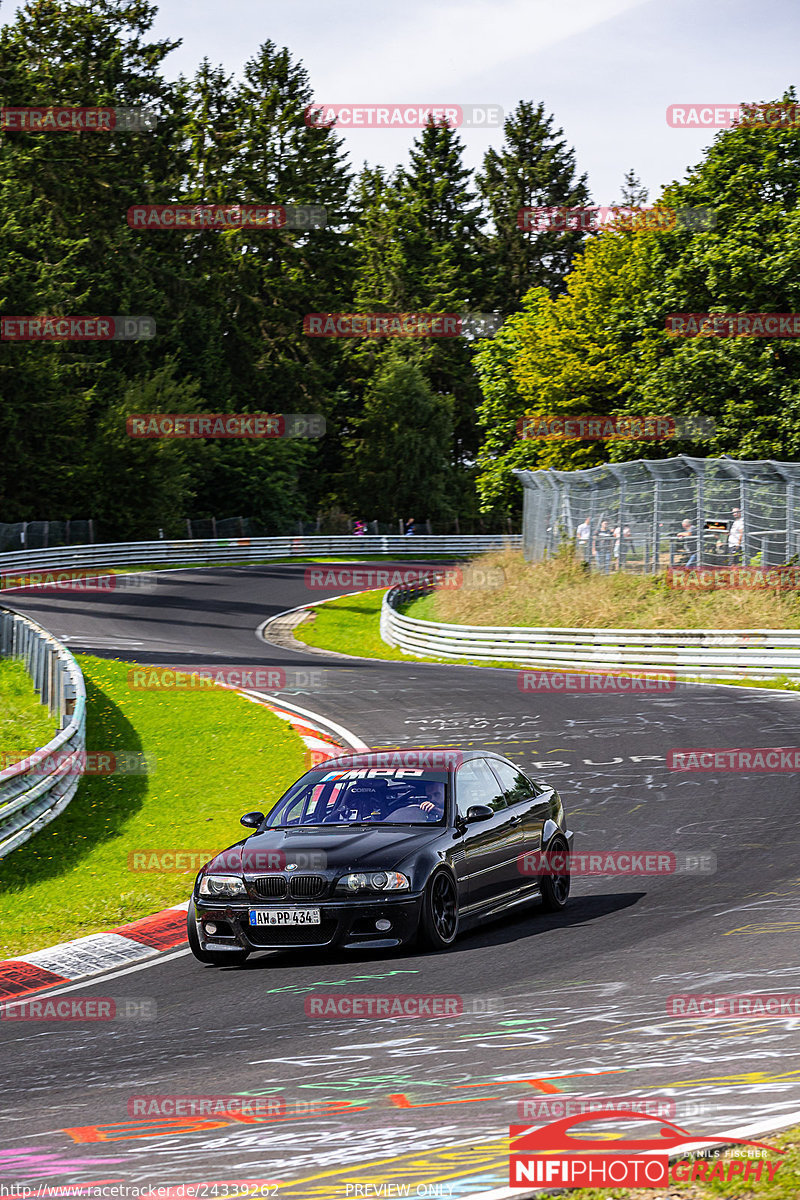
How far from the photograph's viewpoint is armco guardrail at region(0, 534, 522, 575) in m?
53.7

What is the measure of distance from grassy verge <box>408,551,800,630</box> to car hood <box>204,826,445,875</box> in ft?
65.3

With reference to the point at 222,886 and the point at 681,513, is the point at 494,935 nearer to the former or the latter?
the point at 222,886

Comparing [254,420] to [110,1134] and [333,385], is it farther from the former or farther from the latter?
[110,1134]

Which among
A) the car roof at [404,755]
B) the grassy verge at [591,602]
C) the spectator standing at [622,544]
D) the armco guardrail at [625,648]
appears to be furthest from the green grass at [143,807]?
the spectator standing at [622,544]

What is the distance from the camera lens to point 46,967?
9.99m

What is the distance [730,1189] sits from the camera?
4.48m

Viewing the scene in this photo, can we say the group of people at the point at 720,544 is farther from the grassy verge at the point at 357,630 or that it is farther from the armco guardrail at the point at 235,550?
the armco guardrail at the point at 235,550

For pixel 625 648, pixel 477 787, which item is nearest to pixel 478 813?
pixel 477 787

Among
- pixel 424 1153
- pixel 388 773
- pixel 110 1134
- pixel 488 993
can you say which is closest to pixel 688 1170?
pixel 424 1153

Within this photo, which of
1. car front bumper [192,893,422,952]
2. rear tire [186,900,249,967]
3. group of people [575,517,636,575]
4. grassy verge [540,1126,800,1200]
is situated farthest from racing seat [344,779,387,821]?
group of people [575,517,636,575]

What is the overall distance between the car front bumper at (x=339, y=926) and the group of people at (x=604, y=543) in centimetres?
2513

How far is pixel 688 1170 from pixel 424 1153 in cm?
102

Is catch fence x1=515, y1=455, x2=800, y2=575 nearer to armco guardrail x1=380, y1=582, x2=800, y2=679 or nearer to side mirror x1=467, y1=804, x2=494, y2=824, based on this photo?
armco guardrail x1=380, y1=582, x2=800, y2=679

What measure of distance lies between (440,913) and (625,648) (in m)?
20.2
